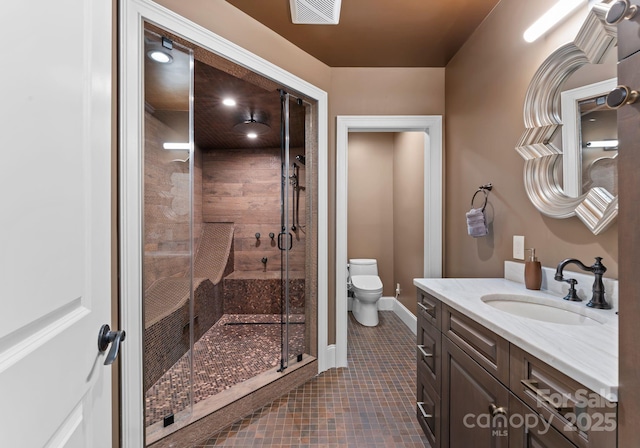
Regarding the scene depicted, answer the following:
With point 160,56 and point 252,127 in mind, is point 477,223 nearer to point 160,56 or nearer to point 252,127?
point 160,56

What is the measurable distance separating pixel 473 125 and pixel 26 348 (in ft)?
7.93

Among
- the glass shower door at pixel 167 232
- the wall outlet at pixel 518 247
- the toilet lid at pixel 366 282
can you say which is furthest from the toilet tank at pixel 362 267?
the glass shower door at pixel 167 232

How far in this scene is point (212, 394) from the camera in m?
1.87

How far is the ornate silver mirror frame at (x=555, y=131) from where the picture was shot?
111 cm

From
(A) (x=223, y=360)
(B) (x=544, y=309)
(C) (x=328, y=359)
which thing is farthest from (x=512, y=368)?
(A) (x=223, y=360)

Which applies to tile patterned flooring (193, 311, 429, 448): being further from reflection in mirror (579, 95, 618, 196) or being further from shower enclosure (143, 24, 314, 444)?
reflection in mirror (579, 95, 618, 196)

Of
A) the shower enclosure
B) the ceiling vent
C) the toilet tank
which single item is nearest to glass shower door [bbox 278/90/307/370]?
the shower enclosure

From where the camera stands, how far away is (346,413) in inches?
70.7

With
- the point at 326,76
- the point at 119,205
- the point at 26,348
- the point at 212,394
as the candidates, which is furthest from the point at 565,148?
the point at 212,394

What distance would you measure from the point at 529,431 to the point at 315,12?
2226mm

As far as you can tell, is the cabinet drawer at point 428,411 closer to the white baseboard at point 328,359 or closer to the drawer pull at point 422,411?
the drawer pull at point 422,411

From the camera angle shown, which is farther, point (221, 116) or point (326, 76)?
point (221, 116)

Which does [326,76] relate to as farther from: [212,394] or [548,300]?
[212,394]

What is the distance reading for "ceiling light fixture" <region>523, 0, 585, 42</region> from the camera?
1232 millimetres
